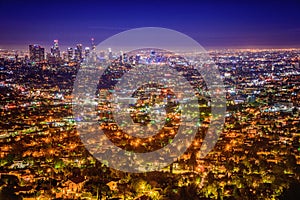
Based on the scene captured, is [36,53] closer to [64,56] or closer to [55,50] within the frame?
[55,50]

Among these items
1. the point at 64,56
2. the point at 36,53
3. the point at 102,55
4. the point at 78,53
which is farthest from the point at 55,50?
the point at 102,55

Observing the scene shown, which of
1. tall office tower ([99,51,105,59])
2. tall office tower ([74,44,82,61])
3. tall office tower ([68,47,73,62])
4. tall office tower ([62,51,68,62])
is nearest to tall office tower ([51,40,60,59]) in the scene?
tall office tower ([62,51,68,62])

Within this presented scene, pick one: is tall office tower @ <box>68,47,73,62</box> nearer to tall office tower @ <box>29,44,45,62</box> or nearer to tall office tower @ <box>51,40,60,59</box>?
tall office tower @ <box>51,40,60,59</box>

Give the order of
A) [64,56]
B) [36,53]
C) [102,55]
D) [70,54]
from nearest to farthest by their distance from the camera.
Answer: [102,55], [36,53], [64,56], [70,54]

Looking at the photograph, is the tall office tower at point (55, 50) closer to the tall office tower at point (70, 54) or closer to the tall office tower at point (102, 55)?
the tall office tower at point (70, 54)

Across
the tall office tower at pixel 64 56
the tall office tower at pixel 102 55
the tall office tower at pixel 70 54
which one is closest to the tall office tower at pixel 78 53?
the tall office tower at pixel 70 54

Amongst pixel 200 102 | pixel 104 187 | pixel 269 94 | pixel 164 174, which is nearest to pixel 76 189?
pixel 104 187

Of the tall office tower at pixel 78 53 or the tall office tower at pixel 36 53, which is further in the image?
the tall office tower at pixel 78 53

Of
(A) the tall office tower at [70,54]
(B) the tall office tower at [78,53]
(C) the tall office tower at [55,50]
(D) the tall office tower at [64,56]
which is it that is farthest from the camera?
(C) the tall office tower at [55,50]

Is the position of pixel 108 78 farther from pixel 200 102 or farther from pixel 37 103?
pixel 200 102
